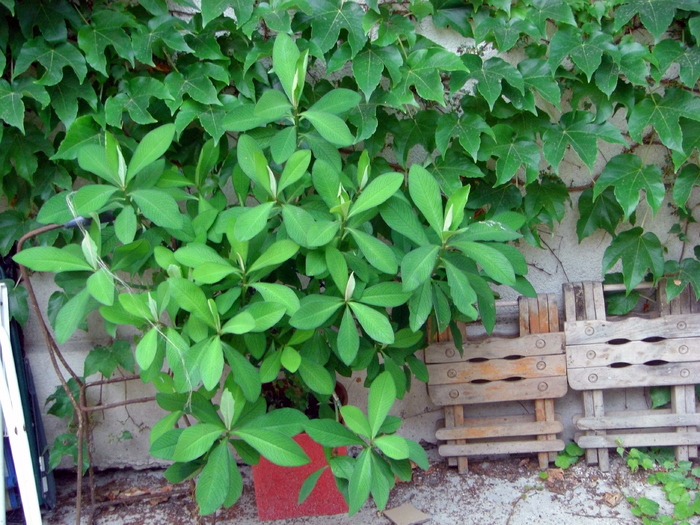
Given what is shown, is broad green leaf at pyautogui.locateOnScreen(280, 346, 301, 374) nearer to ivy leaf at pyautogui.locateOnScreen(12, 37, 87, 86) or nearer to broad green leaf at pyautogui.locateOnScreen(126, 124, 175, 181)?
broad green leaf at pyautogui.locateOnScreen(126, 124, 175, 181)

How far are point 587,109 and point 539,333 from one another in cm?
93

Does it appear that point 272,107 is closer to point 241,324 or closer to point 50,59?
point 241,324

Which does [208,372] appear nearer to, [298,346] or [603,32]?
[298,346]

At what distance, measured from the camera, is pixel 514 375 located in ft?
8.66

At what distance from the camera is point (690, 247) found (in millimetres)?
2750

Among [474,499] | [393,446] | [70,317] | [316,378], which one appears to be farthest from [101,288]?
[474,499]

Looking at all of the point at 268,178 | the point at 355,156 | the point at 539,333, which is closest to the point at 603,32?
the point at 355,156

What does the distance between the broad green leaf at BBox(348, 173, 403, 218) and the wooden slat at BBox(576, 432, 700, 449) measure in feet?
5.21

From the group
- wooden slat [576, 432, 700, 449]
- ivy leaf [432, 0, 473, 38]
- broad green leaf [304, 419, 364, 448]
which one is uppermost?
ivy leaf [432, 0, 473, 38]

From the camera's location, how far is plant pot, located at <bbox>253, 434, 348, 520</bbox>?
238 centimetres

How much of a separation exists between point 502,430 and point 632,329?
68cm

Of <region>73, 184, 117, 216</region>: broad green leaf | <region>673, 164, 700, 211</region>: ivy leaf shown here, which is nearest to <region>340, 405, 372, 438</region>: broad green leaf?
<region>73, 184, 117, 216</region>: broad green leaf

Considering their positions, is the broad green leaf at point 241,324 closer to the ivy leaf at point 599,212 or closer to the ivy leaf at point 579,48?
the ivy leaf at point 579,48

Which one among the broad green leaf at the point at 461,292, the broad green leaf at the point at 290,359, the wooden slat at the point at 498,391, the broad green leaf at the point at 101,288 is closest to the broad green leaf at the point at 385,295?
the broad green leaf at the point at 461,292
